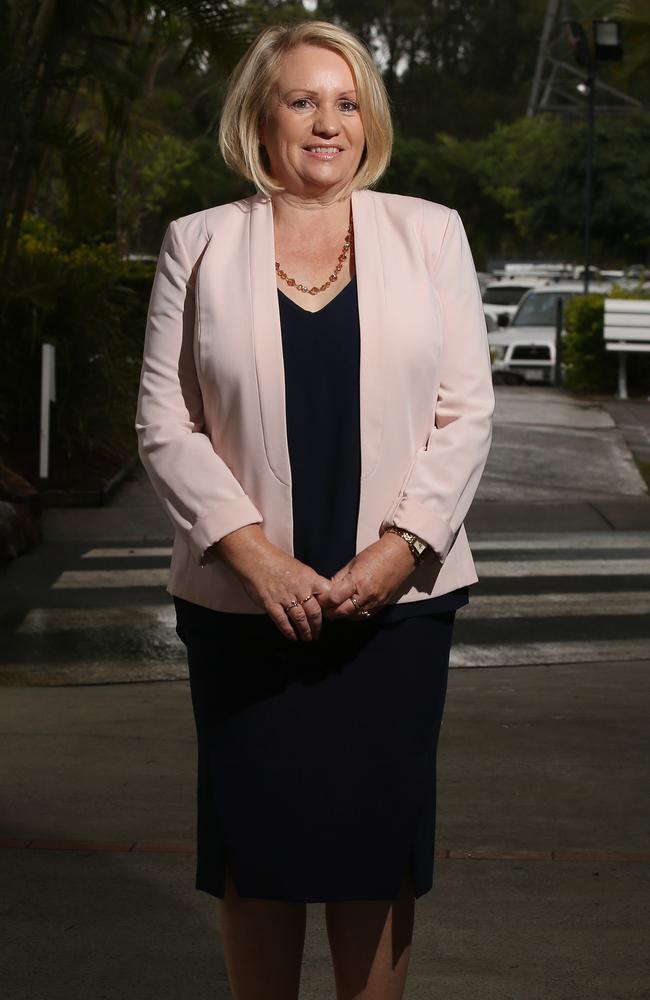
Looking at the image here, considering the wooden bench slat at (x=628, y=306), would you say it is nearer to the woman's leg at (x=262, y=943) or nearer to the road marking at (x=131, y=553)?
the road marking at (x=131, y=553)

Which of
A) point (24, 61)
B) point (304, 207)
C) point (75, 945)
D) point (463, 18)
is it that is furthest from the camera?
point (463, 18)

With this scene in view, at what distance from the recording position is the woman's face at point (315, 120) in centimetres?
295

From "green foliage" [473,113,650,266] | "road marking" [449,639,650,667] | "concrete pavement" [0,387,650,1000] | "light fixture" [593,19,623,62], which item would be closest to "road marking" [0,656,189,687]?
"concrete pavement" [0,387,650,1000]

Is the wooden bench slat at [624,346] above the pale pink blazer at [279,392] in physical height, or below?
below

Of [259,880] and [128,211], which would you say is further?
[128,211]

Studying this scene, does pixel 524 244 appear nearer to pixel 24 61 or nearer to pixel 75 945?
pixel 24 61

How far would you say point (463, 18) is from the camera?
3369 inches

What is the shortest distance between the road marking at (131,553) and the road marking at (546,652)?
306 centimetres

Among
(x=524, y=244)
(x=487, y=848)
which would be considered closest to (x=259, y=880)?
(x=487, y=848)

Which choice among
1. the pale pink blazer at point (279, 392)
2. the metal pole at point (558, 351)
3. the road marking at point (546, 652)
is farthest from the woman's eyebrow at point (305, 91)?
the metal pole at point (558, 351)

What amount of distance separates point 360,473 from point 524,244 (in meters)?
75.7

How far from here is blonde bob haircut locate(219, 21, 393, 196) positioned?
2955 mm

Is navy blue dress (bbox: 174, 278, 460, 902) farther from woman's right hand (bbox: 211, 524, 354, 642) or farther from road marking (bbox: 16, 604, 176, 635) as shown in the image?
road marking (bbox: 16, 604, 176, 635)

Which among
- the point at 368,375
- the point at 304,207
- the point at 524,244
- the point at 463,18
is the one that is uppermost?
the point at 463,18
